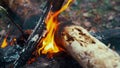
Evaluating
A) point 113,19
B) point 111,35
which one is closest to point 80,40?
point 111,35

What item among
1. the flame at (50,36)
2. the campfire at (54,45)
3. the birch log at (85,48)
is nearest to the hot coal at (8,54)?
the campfire at (54,45)

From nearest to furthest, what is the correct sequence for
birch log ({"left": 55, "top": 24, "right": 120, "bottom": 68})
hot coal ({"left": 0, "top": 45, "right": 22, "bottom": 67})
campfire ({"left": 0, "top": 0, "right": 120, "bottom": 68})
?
birch log ({"left": 55, "top": 24, "right": 120, "bottom": 68})
campfire ({"left": 0, "top": 0, "right": 120, "bottom": 68})
hot coal ({"left": 0, "top": 45, "right": 22, "bottom": 67})

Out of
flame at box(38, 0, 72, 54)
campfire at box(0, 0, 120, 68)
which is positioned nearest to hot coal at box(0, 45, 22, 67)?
campfire at box(0, 0, 120, 68)

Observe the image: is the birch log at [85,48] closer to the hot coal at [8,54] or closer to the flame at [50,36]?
the flame at [50,36]

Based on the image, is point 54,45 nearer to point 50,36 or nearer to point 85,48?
point 50,36

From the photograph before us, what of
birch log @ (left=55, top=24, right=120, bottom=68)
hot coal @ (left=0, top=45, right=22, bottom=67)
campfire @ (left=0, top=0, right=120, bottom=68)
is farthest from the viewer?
hot coal @ (left=0, top=45, right=22, bottom=67)

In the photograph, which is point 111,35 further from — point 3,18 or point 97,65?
point 3,18

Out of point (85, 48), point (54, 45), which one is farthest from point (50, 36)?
point (85, 48)

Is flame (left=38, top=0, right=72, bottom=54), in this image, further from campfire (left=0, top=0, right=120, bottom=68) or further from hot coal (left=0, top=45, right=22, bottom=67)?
hot coal (left=0, top=45, right=22, bottom=67)
